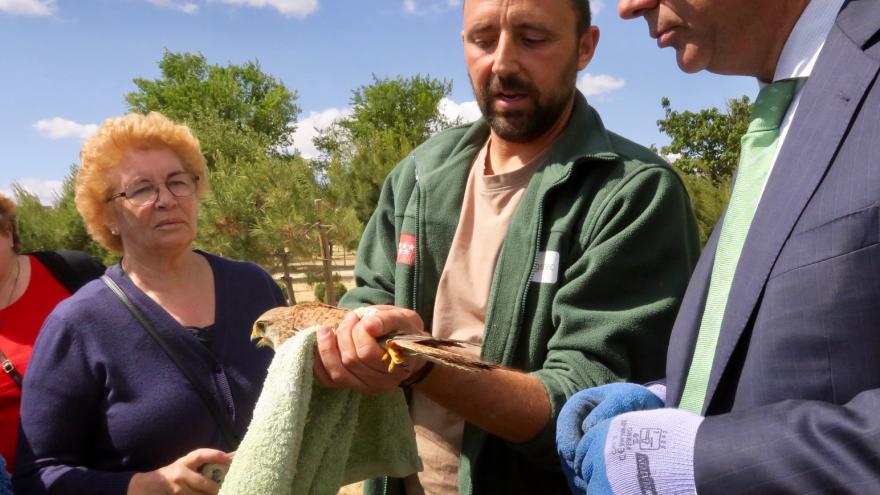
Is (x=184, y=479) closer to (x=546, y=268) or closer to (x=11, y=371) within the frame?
(x=546, y=268)

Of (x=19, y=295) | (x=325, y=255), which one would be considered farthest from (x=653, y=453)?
(x=325, y=255)

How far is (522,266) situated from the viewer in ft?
6.63

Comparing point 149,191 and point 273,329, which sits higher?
point 149,191

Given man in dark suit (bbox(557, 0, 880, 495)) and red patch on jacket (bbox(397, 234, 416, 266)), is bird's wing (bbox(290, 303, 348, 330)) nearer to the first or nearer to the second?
red patch on jacket (bbox(397, 234, 416, 266))

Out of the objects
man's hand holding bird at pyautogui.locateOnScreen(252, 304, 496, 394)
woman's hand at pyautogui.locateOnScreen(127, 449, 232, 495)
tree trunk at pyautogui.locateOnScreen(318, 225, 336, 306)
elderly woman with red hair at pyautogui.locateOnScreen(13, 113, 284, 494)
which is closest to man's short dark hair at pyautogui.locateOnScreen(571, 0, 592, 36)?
man's hand holding bird at pyautogui.locateOnScreen(252, 304, 496, 394)

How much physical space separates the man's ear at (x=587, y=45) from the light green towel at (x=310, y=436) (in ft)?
4.25

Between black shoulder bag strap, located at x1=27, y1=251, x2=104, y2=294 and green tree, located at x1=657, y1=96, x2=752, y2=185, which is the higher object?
green tree, located at x1=657, y1=96, x2=752, y2=185

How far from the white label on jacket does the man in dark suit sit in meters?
0.56

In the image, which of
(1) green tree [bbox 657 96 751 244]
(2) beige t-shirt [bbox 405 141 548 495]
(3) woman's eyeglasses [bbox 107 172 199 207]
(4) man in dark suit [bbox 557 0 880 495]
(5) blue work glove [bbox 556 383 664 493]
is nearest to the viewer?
(4) man in dark suit [bbox 557 0 880 495]

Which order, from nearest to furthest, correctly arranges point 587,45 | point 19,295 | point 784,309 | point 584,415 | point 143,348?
point 784,309 < point 584,415 < point 587,45 < point 143,348 < point 19,295

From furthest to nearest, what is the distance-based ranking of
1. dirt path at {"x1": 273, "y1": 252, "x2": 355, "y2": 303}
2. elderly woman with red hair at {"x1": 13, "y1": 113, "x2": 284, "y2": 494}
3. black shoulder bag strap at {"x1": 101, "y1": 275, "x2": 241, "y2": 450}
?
dirt path at {"x1": 273, "y1": 252, "x2": 355, "y2": 303}
black shoulder bag strap at {"x1": 101, "y1": 275, "x2": 241, "y2": 450}
elderly woman with red hair at {"x1": 13, "y1": 113, "x2": 284, "y2": 494}

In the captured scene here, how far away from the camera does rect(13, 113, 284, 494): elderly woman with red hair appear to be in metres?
2.32

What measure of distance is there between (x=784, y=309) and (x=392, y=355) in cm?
87

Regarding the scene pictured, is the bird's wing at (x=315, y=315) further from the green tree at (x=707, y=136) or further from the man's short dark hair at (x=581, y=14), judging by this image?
the green tree at (x=707, y=136)
